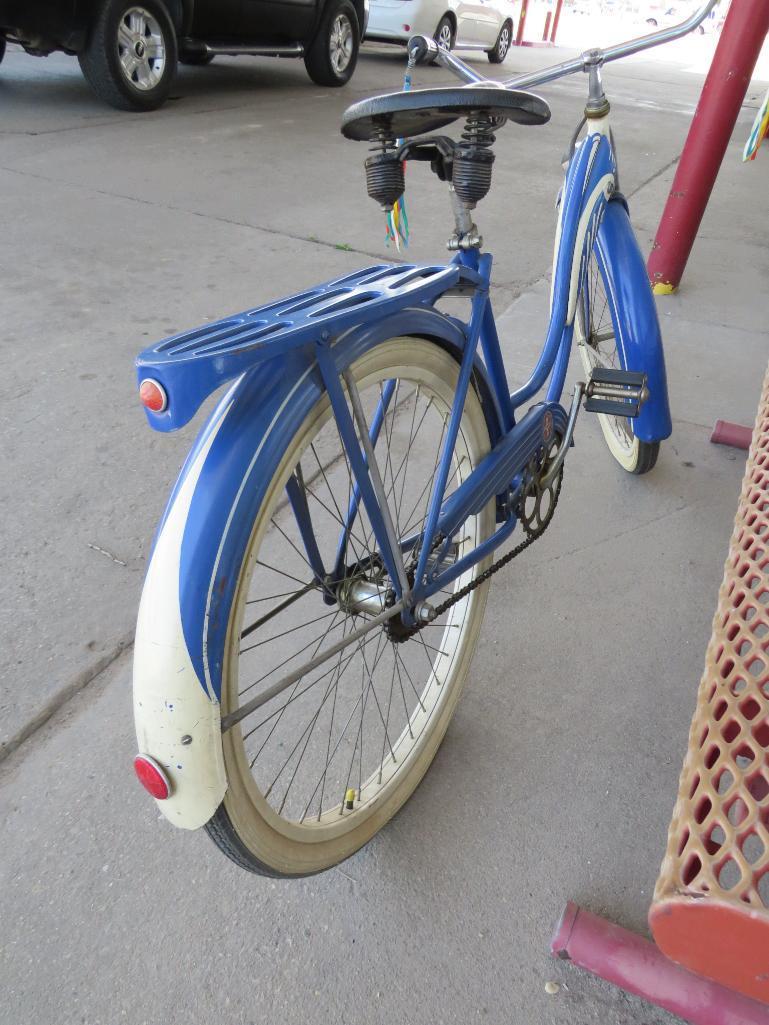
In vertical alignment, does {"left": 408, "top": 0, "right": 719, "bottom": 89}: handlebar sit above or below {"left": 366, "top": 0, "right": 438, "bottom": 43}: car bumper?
above

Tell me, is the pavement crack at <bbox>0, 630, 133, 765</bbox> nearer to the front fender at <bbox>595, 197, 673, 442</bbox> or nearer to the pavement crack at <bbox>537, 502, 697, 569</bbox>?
the pavement crack at <bbox>537, 502, 697, 569</bbox>

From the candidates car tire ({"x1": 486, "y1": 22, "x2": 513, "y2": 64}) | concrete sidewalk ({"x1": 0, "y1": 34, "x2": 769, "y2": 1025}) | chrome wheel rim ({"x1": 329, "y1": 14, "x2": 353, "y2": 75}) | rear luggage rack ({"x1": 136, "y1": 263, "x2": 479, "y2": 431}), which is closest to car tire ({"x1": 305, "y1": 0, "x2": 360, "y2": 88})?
chrome wheel rim ({"x1": 329, "y1": 14, "x2": 353, "y2": 75})

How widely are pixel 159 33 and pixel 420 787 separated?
244 inches

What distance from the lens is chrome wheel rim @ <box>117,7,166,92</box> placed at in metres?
5.66

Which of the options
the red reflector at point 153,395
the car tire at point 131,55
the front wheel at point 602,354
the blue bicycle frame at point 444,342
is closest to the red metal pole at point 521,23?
the car tire at point 131,55

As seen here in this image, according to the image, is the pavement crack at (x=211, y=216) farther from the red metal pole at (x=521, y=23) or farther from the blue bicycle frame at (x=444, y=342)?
the red metal pole at (x=521, y=23)

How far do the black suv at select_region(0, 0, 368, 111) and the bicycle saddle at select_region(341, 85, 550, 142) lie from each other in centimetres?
512

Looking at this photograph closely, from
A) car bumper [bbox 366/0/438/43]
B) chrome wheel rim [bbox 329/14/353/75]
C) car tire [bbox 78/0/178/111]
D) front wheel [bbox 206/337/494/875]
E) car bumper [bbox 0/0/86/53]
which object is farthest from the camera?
car bumper [bbox 366/0/438/43]

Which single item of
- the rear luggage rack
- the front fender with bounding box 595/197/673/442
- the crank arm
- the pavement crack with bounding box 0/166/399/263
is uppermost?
the rear luggage rack

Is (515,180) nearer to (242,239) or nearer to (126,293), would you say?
(242,239)

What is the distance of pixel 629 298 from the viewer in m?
2.24

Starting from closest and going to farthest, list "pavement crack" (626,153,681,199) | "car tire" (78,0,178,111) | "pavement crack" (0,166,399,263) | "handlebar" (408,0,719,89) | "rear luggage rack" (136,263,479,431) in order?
"rear luggage rack" (136,263,479,431) → "handlebar" (408,0,719,89) → "pavement crack" (0,166,399,263) → "car tire" (78,0,178,111) → "pavement crack" (626,153,681,199)

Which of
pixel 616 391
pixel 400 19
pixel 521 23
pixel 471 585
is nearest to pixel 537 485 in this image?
pixel 471 585

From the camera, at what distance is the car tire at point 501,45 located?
12.1 meters
